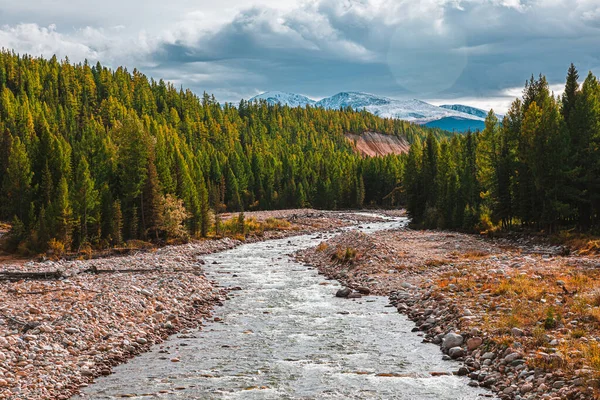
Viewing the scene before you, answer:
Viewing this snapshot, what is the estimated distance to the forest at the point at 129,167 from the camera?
53500 mm

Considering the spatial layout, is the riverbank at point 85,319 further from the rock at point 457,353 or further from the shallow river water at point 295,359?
the rock at point 457,353

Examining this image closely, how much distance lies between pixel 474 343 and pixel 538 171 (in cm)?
3772

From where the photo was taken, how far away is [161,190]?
60.8 m

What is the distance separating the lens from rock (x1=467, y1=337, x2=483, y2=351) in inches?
673

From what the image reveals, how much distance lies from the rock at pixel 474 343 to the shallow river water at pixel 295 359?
1.15m

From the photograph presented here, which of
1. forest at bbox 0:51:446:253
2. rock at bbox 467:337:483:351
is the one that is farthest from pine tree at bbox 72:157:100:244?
rock at bbox 467:337:483:351

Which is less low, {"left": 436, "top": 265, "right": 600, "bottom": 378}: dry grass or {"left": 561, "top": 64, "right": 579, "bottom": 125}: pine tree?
{"left": 561, "top": 64, "right": 579, "bottom": 125}: pine tree

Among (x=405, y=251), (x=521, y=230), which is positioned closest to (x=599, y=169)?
(x=521, y=230)

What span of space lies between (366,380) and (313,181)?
425 feet

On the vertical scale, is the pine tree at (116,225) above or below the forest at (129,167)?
below

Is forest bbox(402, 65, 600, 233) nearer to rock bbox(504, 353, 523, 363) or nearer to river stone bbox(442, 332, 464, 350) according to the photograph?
river stone bbox(442, 332, 464, 350)

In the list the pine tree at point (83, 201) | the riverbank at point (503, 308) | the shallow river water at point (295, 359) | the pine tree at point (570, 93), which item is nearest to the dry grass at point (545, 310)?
→ the riverbank at point (503, 308)

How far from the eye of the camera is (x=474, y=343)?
17.2 metres

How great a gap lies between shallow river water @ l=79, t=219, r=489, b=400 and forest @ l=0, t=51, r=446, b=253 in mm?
32688
